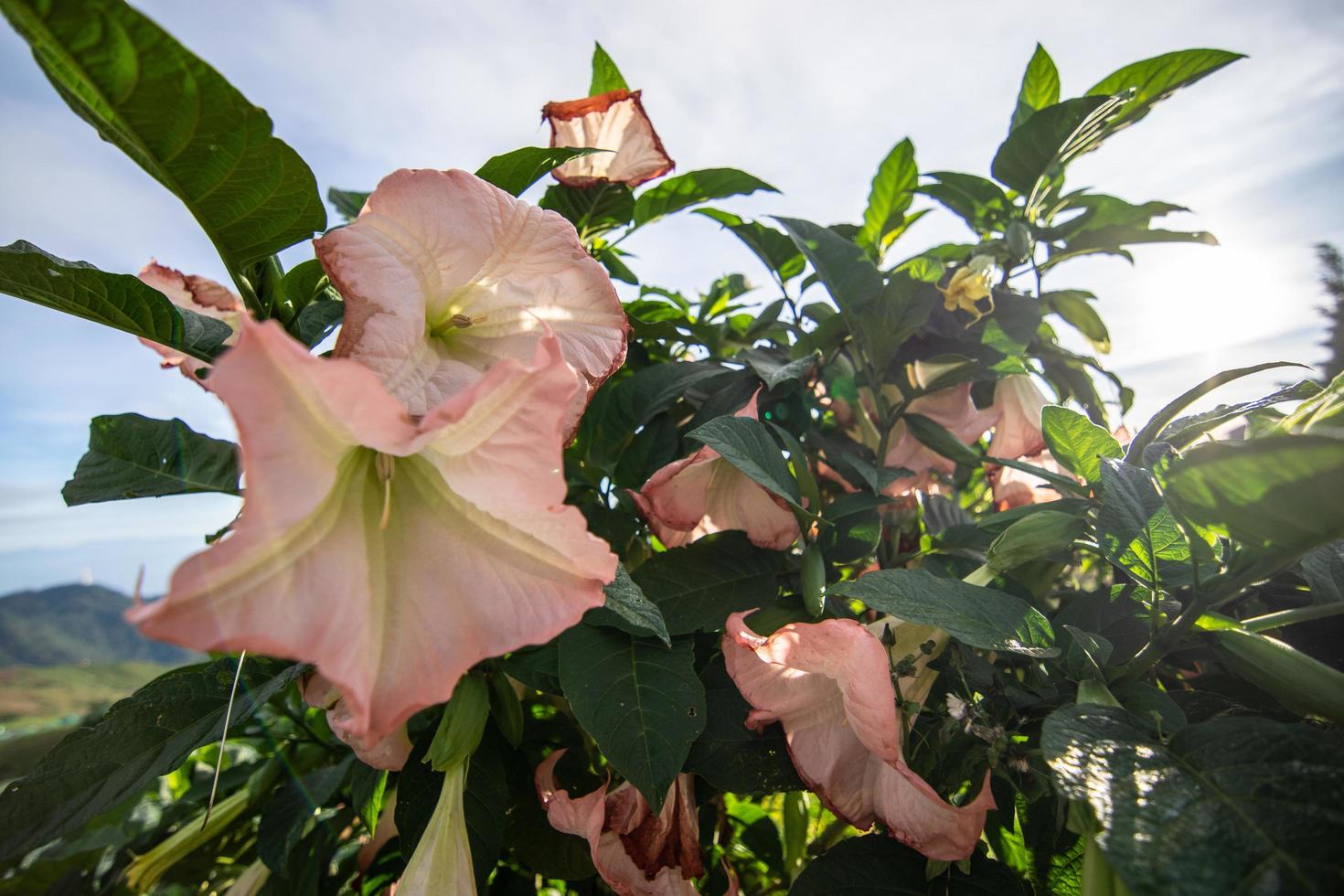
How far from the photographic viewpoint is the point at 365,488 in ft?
1.66

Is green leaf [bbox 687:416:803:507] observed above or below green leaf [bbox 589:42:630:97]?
below

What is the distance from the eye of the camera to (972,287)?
39.4 inches

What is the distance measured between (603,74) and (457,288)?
62 centimetres

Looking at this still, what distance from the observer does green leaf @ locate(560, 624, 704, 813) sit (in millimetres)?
598

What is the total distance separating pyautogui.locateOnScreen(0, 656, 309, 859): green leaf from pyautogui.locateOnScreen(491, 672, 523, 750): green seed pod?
0.21m

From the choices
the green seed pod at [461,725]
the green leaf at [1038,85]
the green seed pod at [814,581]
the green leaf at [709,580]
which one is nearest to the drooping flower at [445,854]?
the green seed pod at [461,725]

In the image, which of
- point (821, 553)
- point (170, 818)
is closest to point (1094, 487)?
point (821, 553)

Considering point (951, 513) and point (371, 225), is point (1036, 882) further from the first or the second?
point (371, 225)

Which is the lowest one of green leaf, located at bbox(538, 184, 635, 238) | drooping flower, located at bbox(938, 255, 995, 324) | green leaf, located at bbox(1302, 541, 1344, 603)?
green leaf, located at bbox(1302, 541, 1344, 603)

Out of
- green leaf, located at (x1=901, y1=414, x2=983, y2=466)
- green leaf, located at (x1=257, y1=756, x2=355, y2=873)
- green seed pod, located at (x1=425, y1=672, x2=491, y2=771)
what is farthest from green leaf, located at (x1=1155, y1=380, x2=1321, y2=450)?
green leaf, located at (x1=257, y1=756, x2=355, y2=873)

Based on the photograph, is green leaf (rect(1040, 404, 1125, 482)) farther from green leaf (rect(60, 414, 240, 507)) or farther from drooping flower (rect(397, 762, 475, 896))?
green leaf (rect(60, 414, 240, 507))

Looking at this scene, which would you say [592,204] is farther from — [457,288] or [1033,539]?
[1033,539]

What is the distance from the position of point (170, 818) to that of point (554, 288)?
1269 mm

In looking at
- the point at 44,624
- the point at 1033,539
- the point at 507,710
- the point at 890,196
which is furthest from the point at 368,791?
the point at 44,624
